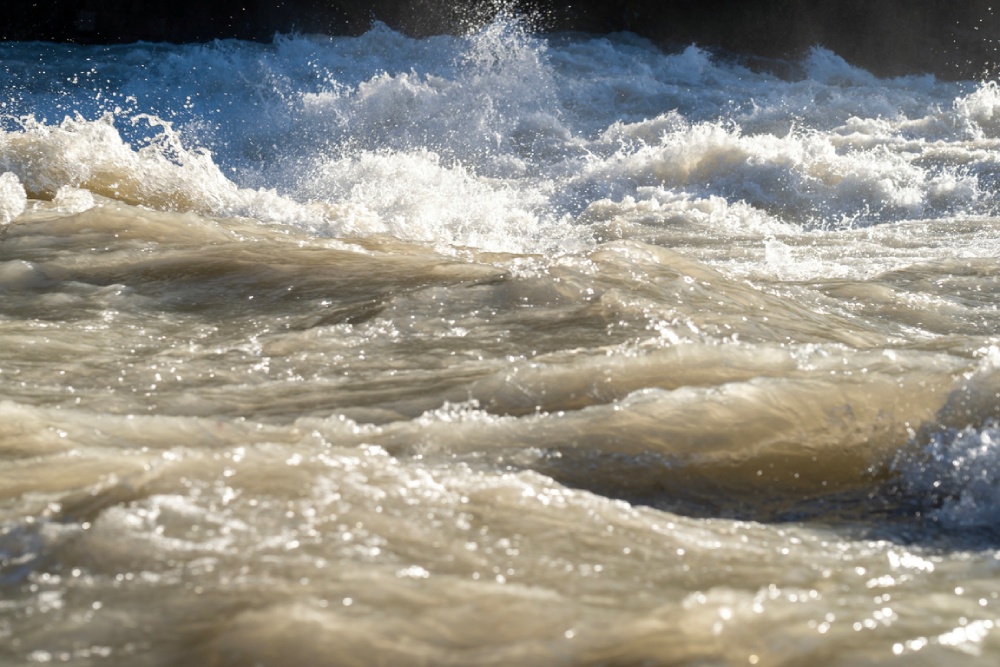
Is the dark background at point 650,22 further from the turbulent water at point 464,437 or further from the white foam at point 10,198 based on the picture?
the white foam at point 10,198

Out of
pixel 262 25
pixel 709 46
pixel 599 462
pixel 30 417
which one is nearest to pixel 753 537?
pixel 599 462

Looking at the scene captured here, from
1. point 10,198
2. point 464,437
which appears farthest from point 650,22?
point 464,437

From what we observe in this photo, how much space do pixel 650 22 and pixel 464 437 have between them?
14241 mm

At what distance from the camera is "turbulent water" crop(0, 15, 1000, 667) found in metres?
1.36

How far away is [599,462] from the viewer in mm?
1961

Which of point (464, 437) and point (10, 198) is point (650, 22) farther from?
point (464, 437)

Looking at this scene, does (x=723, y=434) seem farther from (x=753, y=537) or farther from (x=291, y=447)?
(x=291, y=447)

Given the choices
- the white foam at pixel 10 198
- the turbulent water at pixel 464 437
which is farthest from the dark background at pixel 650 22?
the white foam at pixel 10 198

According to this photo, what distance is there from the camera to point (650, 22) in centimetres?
1524

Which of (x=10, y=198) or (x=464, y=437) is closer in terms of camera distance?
(x=464, y=437)

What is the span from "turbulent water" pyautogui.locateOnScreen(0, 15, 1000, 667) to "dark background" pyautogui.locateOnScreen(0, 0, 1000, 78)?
8.27 meters

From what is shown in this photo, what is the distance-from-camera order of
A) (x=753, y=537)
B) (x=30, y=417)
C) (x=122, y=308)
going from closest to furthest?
(x=753, y=537)
(x=30, y=417)
(x=122, y=308)

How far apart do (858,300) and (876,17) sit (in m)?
14.8

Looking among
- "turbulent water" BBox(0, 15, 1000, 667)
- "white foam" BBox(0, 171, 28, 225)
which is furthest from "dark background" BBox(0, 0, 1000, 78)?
"white foam" BBox(0, 171, 28, 225)
